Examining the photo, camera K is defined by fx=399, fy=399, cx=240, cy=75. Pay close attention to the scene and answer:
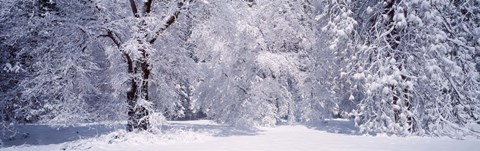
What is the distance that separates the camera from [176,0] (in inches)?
565

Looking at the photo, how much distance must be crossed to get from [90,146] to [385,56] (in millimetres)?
10802

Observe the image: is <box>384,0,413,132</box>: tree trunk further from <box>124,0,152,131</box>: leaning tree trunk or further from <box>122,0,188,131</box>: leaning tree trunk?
<box>124,0,152,131</box>: leaning tree trunk

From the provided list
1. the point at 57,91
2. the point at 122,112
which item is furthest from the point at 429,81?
the point at 57,91

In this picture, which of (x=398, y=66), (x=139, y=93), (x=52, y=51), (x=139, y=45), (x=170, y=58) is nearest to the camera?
(x=139, y=45)

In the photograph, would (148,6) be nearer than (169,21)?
No

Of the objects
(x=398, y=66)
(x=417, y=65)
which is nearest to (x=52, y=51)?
(x=398, y=66)

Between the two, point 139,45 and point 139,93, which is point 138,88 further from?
point 139,45

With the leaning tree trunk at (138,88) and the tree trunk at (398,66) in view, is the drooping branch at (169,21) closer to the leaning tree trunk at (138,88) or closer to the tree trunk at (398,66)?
the leaning tree trunk at (138,88)

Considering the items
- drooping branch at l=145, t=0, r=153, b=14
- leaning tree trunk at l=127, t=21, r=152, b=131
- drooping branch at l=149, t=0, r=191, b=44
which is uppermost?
drooping branch at l=145, t=0, r=153, b=14

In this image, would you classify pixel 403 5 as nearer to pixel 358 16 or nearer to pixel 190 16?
pixel 358 16

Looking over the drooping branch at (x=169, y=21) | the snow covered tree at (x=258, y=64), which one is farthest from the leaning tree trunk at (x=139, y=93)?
the snow covered tree at (x=258, y=64)

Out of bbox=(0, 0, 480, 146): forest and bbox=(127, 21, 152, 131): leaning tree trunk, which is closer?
bbox=(0, 0, 480, 146): forest

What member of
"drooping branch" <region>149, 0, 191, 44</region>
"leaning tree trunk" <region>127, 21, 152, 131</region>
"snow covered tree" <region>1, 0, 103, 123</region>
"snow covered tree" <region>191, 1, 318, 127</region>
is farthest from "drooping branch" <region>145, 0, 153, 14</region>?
"snow covered tree" <region>191, 1, 318, 127</region>

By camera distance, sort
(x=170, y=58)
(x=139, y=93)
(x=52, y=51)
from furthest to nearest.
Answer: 1. (x=170, y=58)
2. (x=139, y=93)
3. (x=52, y=51)
